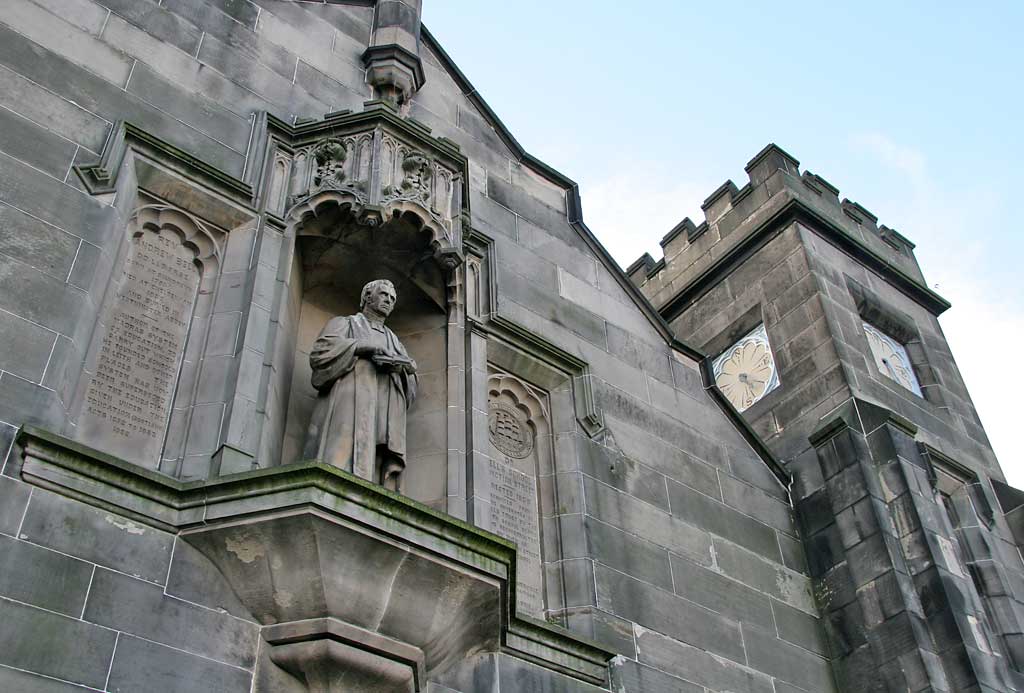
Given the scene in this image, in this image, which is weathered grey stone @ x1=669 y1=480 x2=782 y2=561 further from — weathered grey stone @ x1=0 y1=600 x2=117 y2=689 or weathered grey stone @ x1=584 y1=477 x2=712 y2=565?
weathered grey stone @ x1=0 y1=600 x2=117 y2=689

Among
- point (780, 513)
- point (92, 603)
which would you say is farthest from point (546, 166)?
point (92, 603)

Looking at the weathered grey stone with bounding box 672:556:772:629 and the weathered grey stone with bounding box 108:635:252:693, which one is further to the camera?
the weathered grey stone with bounding box 672:556:772:629

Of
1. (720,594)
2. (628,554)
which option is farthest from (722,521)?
(628,554)

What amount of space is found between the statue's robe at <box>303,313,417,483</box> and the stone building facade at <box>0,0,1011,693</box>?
268 mm

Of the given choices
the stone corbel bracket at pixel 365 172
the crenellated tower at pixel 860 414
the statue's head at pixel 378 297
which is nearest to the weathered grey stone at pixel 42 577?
the statue's head at pixel 378 297

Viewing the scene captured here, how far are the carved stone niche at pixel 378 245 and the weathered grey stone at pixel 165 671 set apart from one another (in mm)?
2671

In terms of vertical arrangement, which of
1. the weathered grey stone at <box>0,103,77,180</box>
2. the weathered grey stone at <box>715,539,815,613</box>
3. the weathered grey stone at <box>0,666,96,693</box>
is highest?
the weathered grey stone at <box>0,103,77,180</box>

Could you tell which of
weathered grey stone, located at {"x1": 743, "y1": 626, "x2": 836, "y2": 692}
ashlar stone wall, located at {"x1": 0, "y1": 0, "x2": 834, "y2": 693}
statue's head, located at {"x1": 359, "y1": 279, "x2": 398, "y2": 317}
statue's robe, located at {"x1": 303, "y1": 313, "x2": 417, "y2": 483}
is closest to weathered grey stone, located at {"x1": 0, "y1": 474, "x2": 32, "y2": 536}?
ashlar stone wall, located at {"x1": 0, "y1": 0, "x2": 834, "y2": 693}

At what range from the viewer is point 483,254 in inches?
437

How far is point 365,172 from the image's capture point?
9.84m

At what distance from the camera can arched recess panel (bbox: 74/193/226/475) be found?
25.7 ft

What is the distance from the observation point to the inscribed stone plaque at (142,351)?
25.6 feet

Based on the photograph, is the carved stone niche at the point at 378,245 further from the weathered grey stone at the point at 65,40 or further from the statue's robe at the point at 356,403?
the weathered grey stone at the point at 65,40

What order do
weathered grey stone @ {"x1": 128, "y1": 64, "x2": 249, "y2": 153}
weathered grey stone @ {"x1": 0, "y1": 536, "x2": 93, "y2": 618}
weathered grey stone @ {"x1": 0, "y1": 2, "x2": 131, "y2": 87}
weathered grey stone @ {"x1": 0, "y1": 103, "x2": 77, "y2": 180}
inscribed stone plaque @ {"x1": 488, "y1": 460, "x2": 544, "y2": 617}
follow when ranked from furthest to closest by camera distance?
1. weathered grey stone @ {"x1": 128, "y1": 64, "x2": 249, "y2": 153}
2. inscribed stone plaque @ {"x1": 488, "y1": 460, "x2": 544, "y2": 617}
3. weathered grey stone @ {"x1": 0, "y1": 2, "x2": 131, "y2": 87}
4. weathered grey stone @ {"x1": 0, "y1": 103, "x2": 77, "y2": 180}
5. weathered grey stone @ {"x1": 0, "y1": 536, "x2": 93, "y2": 618}
